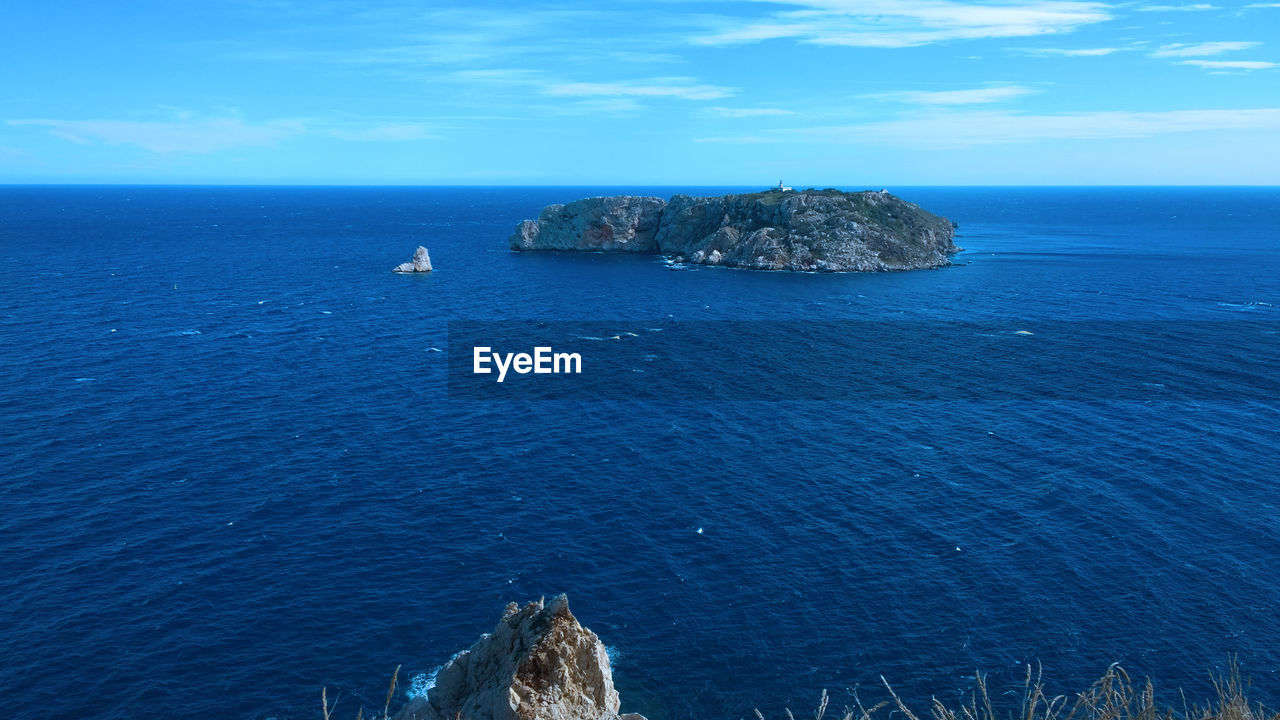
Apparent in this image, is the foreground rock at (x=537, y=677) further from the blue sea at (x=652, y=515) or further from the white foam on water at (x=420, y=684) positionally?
the blue sea at (x=652, y=515)

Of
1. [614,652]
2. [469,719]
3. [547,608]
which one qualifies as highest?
[547,608]

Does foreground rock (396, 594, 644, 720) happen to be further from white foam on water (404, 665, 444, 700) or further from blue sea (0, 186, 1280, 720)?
blue sea (0, 186, 1280, 720)

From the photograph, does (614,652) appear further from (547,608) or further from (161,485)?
(161,485)

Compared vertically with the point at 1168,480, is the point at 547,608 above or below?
Result: above

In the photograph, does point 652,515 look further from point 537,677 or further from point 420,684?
point 537,677

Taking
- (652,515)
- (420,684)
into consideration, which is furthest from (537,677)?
(652,515)

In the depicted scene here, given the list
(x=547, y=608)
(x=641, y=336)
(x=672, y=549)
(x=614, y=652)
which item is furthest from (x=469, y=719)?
(x=641, y=336)
